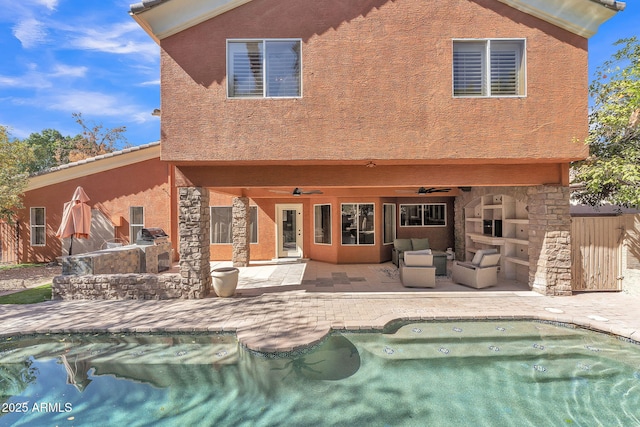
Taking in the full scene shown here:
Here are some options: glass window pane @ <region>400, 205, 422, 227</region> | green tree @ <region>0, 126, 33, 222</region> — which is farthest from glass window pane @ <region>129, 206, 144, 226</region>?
glass window pane @ <region>400, 205, 422, 227</region>

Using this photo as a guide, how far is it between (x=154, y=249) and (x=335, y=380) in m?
10.4

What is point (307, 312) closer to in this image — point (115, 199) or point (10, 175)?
point (115, 199)

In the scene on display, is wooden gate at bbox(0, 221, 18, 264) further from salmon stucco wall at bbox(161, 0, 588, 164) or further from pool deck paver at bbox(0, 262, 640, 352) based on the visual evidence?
salmon stucco wall at bbox(161, 0, 588, 164)

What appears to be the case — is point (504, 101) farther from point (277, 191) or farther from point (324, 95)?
point (277, 191)

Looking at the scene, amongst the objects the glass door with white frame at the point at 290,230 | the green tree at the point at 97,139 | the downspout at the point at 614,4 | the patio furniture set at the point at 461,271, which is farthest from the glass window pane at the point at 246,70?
the green tree at the point at 97,139

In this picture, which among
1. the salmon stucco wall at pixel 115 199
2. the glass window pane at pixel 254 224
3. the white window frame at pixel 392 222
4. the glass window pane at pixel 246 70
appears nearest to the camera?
the glass window pane at pixel 246 70

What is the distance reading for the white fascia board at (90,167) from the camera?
15.2 m

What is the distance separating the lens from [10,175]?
14.0 metres

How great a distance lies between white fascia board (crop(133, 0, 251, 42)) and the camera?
25.8ft

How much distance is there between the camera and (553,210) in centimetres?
884

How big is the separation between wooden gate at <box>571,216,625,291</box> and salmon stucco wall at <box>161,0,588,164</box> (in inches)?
93.2

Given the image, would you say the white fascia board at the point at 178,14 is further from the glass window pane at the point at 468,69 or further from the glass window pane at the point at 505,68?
the glass window pane at the point at 505,68

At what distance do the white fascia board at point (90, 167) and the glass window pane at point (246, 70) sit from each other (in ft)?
30.2

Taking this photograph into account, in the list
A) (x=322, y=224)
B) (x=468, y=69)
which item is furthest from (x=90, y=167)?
(x=468, y=69)
